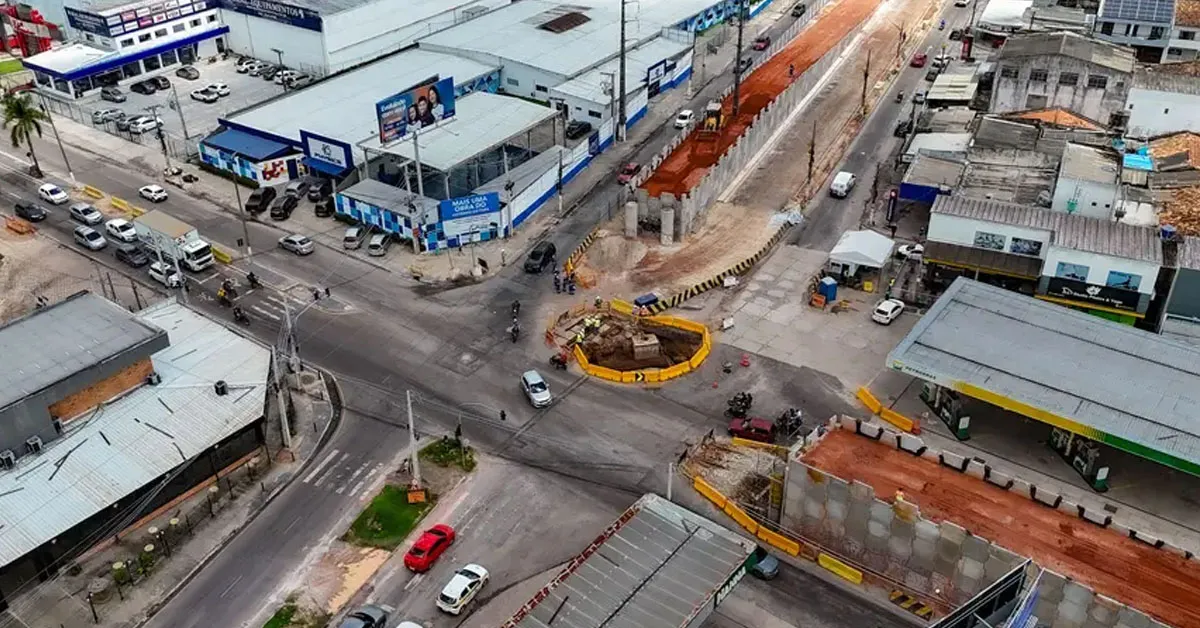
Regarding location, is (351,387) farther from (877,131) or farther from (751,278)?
(877,131)

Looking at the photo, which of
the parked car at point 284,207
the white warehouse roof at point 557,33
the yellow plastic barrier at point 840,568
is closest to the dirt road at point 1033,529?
the yellow plastic barrier at point 840,568

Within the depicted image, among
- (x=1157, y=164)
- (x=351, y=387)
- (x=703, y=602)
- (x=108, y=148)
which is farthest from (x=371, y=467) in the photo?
(x=1157, y=164)

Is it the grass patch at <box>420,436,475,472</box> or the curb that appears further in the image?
the grass patch at <box>420,436,475,472</box>

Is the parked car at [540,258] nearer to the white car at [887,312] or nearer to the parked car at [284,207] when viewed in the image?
the parked car at [284,207]

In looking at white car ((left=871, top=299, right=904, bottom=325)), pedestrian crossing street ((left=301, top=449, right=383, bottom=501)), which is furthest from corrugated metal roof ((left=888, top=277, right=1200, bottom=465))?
pedestrian crossing street ((left=301, top=449, right=383, bottom=501))

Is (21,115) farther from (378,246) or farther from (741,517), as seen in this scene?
(741,517)

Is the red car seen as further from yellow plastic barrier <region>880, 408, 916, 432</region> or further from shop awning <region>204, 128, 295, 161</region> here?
shop awning <region>204, 128, 295, 161</region>

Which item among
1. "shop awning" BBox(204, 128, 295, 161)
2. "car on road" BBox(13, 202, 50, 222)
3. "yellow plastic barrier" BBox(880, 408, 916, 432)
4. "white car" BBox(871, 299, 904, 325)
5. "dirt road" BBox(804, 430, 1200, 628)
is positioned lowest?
"yellow plastic barrier" BBox(880, 408, 916, 432)
